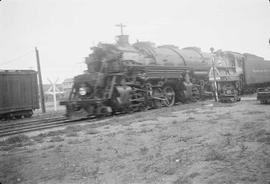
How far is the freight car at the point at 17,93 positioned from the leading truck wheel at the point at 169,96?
8.05m

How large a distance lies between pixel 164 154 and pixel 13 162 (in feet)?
8.95

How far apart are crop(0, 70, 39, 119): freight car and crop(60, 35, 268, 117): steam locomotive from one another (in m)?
4.83

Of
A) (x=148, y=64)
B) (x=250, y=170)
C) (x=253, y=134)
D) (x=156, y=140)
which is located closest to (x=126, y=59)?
(x=148, y=64)

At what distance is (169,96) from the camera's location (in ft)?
47.2

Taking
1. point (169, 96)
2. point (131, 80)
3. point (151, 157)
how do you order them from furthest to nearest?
point (169, 96), point (131, 80), point (151, 157)

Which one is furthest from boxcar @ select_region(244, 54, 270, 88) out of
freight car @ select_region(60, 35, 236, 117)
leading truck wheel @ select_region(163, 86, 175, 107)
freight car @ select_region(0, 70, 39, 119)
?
freight car @ select_region(0, 70, 39, 119)

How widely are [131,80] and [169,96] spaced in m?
3.02

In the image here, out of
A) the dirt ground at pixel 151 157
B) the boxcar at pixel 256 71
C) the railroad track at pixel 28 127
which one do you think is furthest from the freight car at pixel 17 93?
the boxcar at pixel 256 71

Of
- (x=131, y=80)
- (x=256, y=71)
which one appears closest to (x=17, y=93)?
(x=131, y=80)

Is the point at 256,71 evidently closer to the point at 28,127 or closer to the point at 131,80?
the point at 131,80

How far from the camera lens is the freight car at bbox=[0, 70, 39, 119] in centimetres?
1490

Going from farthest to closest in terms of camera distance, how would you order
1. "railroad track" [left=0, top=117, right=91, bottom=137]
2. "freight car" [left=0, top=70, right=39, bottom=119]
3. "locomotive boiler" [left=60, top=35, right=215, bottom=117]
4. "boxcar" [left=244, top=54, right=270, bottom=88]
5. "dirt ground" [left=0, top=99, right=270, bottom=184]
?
"boxcar" [left=244, top=54, right=270, bottom=88] < "freight car" [left=0, top=70, right=39, bottom=119] < "locomotive boiler" [left=60, top=35, right=215, bottom=117] < "railroad track" [left=0, top=117, right=91, bottom=137] < "dirt ground" [left=0, top=99, right=270, bottom=184]

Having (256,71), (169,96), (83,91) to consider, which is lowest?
(169,96)

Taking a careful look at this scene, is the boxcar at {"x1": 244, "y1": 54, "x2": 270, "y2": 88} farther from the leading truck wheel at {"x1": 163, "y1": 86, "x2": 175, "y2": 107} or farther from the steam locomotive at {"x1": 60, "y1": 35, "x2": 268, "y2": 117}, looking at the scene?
the leading truck wheel at {"x1": 163, "y1": 86, "x2": 175, "y2": 107}
